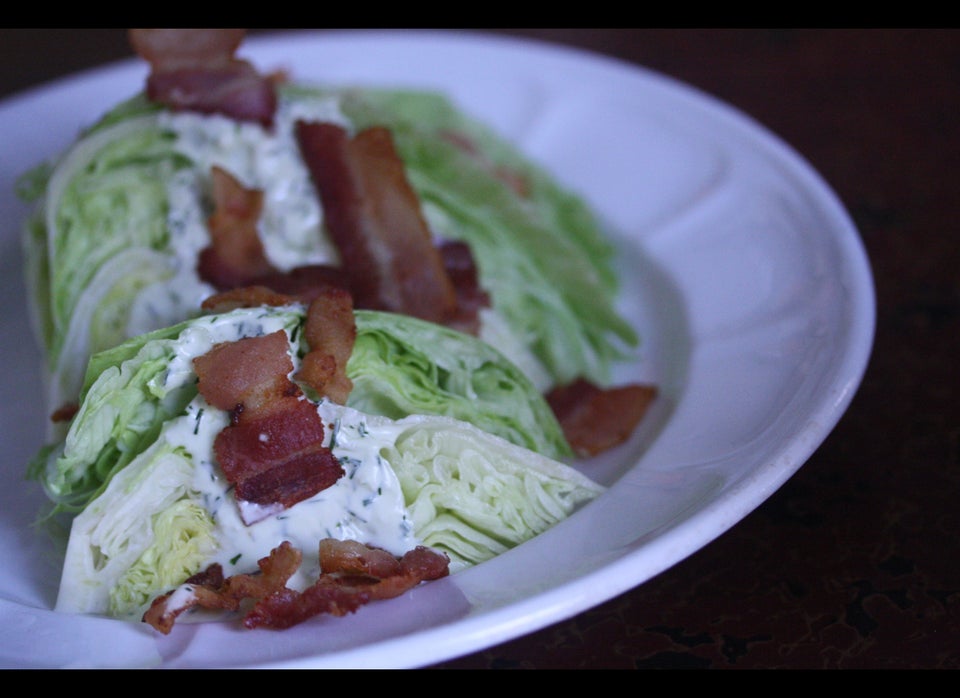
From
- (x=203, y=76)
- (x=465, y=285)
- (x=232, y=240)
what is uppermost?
(x=203, y=76)

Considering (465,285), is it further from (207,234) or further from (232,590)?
(232,590)

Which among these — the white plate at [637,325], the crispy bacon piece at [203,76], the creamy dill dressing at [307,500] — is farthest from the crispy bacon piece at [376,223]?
the white plate at [637,325]

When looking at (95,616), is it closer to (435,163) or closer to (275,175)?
(275,175)

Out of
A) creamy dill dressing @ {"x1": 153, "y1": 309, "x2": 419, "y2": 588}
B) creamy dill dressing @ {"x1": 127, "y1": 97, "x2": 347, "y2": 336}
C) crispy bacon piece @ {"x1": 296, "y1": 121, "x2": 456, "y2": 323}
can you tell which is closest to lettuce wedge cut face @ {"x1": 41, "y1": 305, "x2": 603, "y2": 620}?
creamy dill dressing @ {"x1": 153, "y1": 309, "x2": 419, "y2": 588}

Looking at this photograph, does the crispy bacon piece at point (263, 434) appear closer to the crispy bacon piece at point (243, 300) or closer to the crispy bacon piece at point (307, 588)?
the crispy bacon piece at point (307, 588)

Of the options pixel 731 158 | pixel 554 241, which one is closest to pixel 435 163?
pixel 554 241

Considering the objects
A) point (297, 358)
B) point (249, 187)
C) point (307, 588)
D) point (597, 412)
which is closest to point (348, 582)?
point (307, 588)
